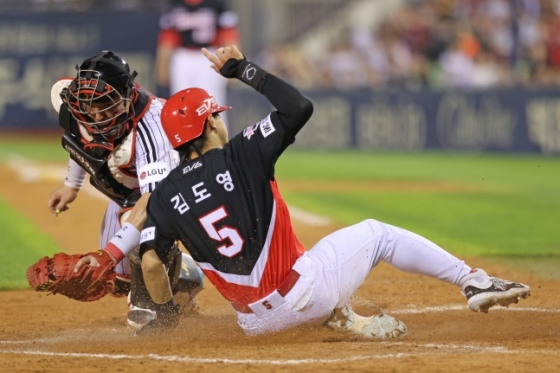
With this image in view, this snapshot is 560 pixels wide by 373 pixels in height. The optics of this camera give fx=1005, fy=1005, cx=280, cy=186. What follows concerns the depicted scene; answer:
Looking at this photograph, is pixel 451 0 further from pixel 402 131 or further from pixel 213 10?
pixel 213 10

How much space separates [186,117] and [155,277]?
2.80ft

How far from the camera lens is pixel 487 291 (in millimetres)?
5238

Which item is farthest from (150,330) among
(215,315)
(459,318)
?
(459,318)

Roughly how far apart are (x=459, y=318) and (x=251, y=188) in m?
1.77

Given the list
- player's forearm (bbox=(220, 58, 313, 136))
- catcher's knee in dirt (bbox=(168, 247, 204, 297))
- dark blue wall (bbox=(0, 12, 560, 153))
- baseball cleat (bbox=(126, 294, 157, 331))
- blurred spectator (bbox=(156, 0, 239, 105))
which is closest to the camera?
player's forearm (bbox=(220, 58, 313, 136))

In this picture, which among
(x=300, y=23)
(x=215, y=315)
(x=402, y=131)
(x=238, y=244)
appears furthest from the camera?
(x=300, y=23)

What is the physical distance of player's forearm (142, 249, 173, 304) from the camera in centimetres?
514

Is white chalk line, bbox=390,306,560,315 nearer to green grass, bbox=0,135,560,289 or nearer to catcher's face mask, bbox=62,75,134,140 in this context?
green grass, bbox=0,135,560,289

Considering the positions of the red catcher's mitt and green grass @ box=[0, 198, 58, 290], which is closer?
the red catcher's mitt

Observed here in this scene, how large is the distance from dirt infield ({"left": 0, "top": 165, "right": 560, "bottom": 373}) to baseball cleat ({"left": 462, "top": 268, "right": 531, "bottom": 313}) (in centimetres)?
20

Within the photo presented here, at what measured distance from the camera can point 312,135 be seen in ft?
68.6

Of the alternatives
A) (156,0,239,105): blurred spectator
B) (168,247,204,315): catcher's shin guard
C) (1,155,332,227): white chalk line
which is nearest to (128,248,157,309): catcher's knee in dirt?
(168,247,204,315): catcher's shin guard

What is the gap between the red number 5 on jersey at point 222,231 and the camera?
5.09 meters

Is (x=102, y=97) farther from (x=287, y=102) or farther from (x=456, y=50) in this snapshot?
(x=456, y=50)
